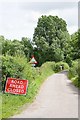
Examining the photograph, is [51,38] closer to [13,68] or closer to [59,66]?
[59,66]

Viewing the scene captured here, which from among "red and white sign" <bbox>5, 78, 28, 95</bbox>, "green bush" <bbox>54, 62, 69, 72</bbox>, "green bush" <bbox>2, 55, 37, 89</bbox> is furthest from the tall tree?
"red and white sign" <bbox>5, 78, 28, 95</bbox>

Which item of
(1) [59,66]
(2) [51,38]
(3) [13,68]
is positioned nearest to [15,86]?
(3) [13,68]

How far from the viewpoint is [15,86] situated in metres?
18.7

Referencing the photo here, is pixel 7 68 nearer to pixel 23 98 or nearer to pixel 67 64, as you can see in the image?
pixel 23 98

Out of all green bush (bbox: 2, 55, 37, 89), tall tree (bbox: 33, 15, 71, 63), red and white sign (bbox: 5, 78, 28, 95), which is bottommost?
red and white sign (bbox: 5, 78, 28, 95)

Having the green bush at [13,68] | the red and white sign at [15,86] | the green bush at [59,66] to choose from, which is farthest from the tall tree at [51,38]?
the red and white sign at [15,86]

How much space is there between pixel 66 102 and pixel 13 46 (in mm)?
57617

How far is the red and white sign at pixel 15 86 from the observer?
61.0 feet

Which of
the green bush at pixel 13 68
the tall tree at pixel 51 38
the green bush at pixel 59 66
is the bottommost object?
the green bush at pixel 13 68

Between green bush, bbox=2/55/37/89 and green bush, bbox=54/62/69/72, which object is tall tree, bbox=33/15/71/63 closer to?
green bush, bbox=54/62/69/72

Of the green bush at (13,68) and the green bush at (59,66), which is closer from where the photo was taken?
the green bush at (13,68)

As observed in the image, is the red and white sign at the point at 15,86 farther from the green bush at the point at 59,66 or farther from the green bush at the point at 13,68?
the green bush at the point at 59,66

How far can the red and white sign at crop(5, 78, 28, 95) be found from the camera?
18.6m

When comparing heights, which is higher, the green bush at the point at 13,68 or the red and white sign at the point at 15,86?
the green bush at the point at 13,68
